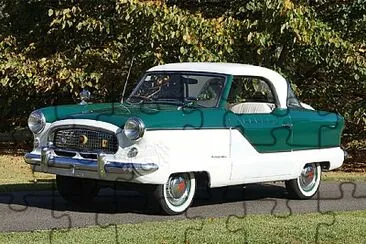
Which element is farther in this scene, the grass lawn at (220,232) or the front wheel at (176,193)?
the front wheel at (176,193)

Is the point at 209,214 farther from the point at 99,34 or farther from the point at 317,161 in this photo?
the point at 99,34

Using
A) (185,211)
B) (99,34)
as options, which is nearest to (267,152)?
(185,211)

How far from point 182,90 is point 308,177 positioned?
2576 mm

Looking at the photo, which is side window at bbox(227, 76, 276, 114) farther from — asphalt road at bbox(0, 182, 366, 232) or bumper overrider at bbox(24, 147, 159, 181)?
bumper overrider at bbox(24, 147, 159, 181)

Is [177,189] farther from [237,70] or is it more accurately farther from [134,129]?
[237,70]

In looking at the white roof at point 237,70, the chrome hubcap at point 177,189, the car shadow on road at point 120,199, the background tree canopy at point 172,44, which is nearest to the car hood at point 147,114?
the chrome hubcap at point 177,189

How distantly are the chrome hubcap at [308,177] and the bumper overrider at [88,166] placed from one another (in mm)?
3372

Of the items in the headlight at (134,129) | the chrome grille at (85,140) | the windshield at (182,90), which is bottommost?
the chrome grille at (85,140)

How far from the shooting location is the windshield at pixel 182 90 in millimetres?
11406

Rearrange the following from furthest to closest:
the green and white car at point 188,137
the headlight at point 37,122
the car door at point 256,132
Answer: the car door at point 256,132 → the headlight at point 37,122 → the green and white car at point 188,137

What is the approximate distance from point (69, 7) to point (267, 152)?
37.3ft

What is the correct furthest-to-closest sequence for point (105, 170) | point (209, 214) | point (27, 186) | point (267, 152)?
point (27, 186) < point (267, 152) < point (209, 214) < point (105, 170)

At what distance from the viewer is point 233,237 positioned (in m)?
8.95

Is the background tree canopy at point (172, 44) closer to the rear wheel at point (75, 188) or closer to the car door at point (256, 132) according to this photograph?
the car door at point (256, 132)
